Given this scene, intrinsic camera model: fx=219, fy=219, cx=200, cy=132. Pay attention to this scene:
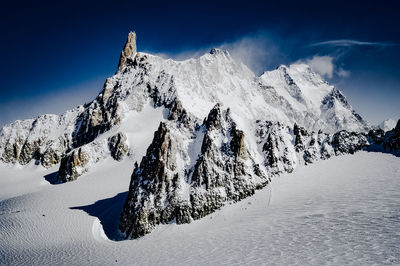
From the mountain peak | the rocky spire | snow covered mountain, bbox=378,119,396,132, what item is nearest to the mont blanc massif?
the rocky spire

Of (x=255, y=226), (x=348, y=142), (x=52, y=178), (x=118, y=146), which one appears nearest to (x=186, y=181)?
(x=255, y=226)

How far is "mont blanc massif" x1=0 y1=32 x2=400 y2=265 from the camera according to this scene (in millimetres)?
13914

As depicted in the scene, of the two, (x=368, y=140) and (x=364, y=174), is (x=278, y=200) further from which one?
(x=368, y=140)

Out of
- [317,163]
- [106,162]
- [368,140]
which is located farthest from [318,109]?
[106,162]

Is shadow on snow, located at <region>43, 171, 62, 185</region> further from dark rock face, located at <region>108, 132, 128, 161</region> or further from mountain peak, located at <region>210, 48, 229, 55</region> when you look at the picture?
mountain peak, located at <region>210, 48, 229, 55</region>

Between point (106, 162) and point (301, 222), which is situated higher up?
point (106, 162)

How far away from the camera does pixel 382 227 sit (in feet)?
40.7

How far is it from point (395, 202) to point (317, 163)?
68.1 feet

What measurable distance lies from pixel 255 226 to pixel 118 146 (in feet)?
149

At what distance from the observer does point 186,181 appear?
2722cm

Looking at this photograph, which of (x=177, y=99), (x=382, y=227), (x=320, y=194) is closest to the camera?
(x=382, y=227)

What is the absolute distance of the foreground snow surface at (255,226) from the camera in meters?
12.0

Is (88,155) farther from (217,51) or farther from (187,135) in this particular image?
(217,51)

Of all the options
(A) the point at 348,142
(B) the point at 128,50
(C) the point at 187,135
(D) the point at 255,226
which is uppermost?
(B) the point at 128,50
